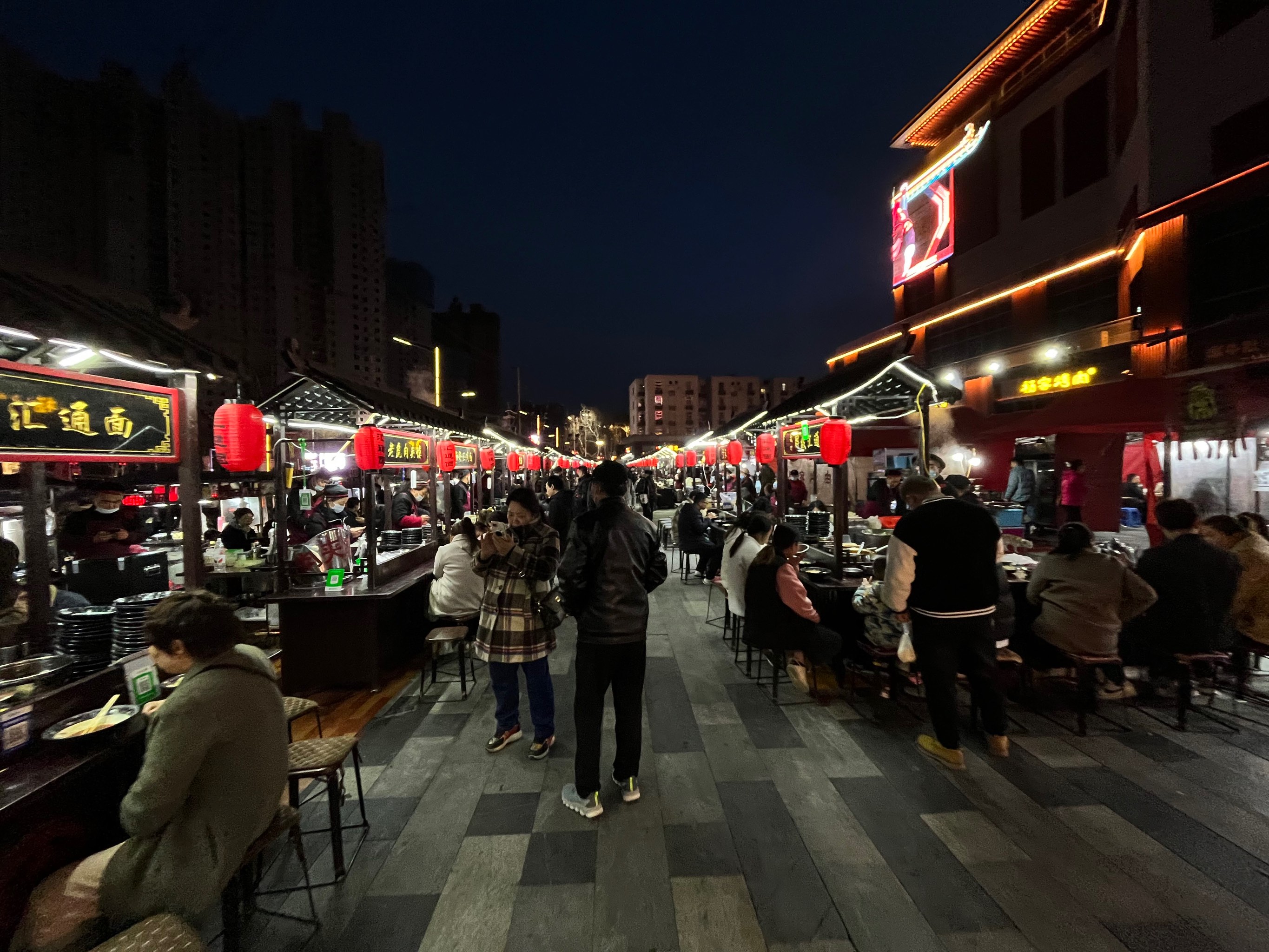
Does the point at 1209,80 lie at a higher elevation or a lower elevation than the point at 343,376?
higher

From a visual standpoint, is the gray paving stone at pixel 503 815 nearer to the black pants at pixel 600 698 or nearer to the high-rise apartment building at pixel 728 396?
the black pants at pixel 600 698

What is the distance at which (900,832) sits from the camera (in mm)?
3262

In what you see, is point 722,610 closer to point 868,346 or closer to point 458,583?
point 458,583

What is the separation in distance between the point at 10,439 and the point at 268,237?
50.2m

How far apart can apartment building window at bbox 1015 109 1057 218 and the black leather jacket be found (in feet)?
70.6

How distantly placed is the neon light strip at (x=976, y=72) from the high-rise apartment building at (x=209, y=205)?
2808cm

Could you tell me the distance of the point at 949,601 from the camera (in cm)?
380

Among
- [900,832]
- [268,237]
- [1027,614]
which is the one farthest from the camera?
[268,237]

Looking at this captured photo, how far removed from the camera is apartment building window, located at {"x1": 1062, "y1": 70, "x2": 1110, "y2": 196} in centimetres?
1553

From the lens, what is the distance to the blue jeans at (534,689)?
13.6 ft

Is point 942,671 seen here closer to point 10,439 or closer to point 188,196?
point 10,439

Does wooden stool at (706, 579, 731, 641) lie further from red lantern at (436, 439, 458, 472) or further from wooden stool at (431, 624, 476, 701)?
red lantern at (436, 439, 458, 472)

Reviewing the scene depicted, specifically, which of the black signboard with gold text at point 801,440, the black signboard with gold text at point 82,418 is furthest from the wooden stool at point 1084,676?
the black signboard with gold text at point 82,418

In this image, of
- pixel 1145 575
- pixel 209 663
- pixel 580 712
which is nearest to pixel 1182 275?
pixel 1145 575
